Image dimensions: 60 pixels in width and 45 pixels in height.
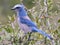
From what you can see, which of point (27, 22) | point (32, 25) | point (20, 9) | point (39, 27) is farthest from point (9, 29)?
point (20, 9)

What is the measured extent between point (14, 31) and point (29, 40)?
0.19m

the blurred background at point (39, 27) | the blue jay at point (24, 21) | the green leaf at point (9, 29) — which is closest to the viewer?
the blurred background at point (39, 27)

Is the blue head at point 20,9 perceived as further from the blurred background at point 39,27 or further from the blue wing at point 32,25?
the blurred background at point 39,27

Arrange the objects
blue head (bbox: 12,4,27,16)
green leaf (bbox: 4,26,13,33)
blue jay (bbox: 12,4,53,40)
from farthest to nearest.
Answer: blue head (bbox: 12,4,27,16), blue jay (bbox: 12,4,53,40), green leaf (bbox: 4,26,13,33)

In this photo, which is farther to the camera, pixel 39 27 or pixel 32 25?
pixel 32 25

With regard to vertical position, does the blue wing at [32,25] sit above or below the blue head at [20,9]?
below

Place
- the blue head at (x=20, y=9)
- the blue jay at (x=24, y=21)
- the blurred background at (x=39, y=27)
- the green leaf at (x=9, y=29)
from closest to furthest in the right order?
the blurred background at (x=39, y=27) < the green leaf at (x=9, y=29) < the blue jay at (x=24, y=21) < the blue head at (x=20, y=9)

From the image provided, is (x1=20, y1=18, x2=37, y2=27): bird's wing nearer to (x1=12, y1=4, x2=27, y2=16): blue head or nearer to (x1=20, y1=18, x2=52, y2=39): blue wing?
(x1=20, y1=18, x2=52, y2=39): blue wing

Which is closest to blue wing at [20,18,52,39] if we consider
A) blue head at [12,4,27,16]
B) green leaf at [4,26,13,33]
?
blue head at [12,4,27,16]

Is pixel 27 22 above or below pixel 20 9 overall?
below

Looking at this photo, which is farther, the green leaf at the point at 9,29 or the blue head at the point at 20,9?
the blue head at the point at 20,9

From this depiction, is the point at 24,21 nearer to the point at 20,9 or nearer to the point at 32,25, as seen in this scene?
the point at 20,9

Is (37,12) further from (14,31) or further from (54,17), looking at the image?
(14,31)

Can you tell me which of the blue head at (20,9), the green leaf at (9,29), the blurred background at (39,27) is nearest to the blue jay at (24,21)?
the blue head at (20,9)
